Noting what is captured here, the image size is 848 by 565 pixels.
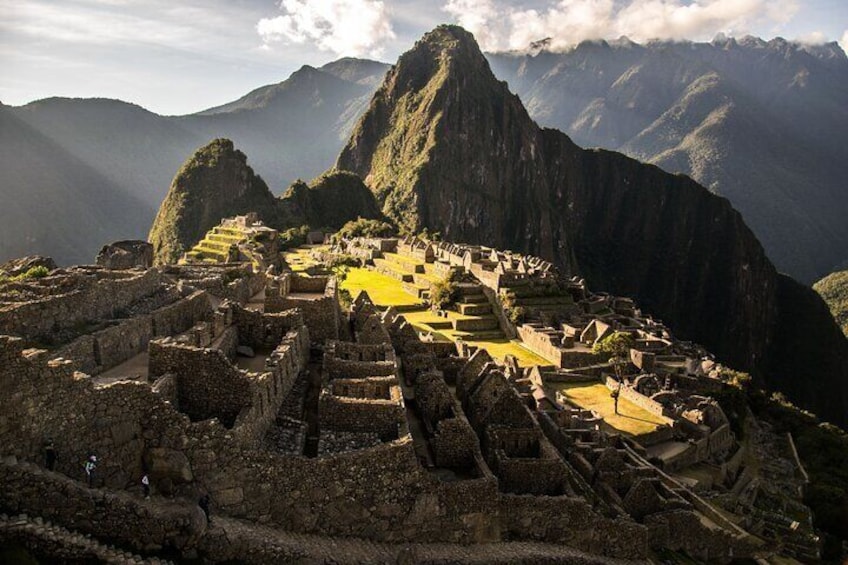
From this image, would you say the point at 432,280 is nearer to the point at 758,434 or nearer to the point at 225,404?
the point at 758,434

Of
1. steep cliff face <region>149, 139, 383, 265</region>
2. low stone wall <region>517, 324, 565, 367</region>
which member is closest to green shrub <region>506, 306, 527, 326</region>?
low stone wall <region>517, 324, 565, 367</region>

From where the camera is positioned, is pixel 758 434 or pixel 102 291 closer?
pixel 102 291

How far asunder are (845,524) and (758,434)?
11704 millimetres

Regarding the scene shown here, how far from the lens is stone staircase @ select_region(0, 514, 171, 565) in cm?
929

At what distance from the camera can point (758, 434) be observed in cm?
4300

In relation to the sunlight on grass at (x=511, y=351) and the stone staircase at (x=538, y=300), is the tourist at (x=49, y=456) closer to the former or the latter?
the sunlight on grass at (x=511, y=351)

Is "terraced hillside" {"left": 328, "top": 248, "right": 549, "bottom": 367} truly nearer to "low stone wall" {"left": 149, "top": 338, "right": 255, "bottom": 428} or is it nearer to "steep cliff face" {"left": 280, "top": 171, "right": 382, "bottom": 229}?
"low stone wall" {"left": 149, "top": 338, "right": 255, "bottom": 428}

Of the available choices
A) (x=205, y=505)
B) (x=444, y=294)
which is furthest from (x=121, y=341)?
(x=444, y=294)

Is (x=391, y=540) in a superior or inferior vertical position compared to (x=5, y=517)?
inferior

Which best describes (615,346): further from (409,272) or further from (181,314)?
(181,314)

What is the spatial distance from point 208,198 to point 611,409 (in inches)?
4142

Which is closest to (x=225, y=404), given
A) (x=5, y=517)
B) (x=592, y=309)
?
(x=5, y=517)

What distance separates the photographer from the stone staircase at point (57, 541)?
929 centimetres

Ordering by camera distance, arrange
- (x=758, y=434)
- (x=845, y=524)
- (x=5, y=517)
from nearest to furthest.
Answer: (x=5, y=517) < (x=845, y=524) < (x=758, y=434)
